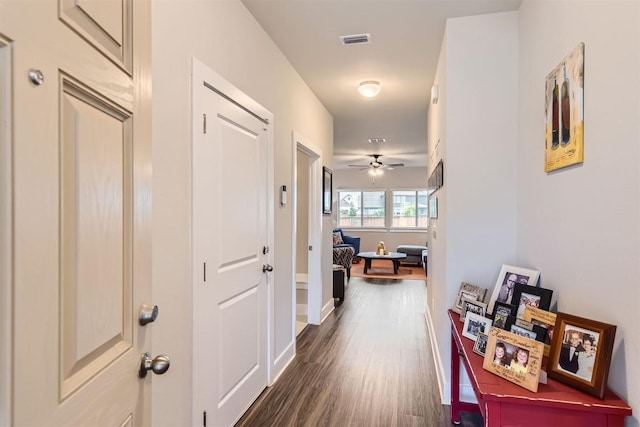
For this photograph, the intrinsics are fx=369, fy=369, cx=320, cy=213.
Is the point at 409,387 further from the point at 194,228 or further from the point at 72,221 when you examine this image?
the point at 72,221

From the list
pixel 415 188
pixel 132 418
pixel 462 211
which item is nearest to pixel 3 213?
pixel 132 418

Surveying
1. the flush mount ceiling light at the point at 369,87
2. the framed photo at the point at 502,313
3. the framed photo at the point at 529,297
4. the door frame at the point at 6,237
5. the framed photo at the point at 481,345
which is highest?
the flush mount ceiling light at the point at 369,87

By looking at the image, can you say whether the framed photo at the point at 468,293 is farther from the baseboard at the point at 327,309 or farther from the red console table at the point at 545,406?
the baseboard at the point at 327,309

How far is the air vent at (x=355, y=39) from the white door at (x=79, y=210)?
2.00 m

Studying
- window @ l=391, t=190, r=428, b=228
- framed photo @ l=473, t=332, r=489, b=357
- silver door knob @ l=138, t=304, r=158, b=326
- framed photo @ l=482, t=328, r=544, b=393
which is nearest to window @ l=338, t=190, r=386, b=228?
window @ l=391, t=190, r=428, b=228

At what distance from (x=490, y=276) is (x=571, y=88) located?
1212 millimetres

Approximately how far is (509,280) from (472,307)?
26 centimetres

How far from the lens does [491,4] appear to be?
222cm

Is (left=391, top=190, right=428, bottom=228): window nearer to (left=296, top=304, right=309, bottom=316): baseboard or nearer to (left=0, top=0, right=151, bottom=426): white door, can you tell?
(left=296, top=304, right=309, bottom=316): baseboard

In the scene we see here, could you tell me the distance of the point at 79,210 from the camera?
0.70m

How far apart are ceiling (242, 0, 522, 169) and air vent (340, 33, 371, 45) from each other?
4 centimetres

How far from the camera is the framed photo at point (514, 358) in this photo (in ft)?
4.24

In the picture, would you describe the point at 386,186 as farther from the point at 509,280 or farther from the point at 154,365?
the point at 154,365

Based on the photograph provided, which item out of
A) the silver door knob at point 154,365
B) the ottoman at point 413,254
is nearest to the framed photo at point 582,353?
the silver door knob at point 154,365
